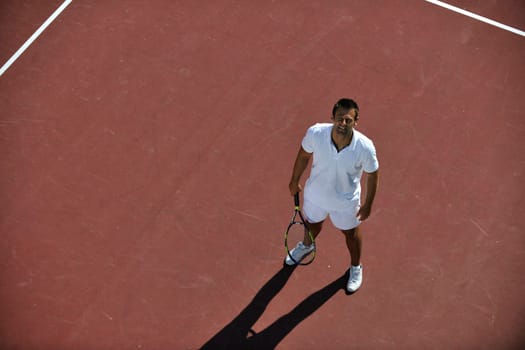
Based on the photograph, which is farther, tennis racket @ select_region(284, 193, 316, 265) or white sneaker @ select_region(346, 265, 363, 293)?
tennis racket @ select_region(284, 193, 316, 265)

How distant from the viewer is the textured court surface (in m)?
6.82

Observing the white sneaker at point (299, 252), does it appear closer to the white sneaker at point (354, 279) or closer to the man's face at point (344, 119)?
the white sneaker at point (354, 279)

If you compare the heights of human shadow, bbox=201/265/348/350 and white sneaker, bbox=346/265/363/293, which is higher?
white sneaker, bbox=346/265/363/293

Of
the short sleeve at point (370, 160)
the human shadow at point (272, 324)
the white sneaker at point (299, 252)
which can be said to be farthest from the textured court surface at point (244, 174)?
the short sleeve at point (370, 160)

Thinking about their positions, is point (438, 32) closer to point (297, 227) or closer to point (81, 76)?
point (297, 227)

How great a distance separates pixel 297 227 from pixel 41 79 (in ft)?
12.6

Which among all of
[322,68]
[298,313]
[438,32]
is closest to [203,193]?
[298,313]

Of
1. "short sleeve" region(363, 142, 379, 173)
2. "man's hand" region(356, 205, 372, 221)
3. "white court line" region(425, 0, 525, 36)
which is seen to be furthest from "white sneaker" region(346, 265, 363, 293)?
"white court line" region(425, 0, 525, 36)

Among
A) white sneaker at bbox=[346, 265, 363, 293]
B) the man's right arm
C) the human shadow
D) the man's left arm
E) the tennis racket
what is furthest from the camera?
the tennis racket

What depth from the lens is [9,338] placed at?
263 inches

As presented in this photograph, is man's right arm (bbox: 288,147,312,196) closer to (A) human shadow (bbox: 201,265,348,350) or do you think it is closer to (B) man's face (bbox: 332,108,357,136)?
(B) man's face (bbox: 332,108,357,136)

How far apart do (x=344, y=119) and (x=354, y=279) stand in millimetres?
2037

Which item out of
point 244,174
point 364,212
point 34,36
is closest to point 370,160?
point 364,212

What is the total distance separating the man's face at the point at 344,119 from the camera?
5641mm
